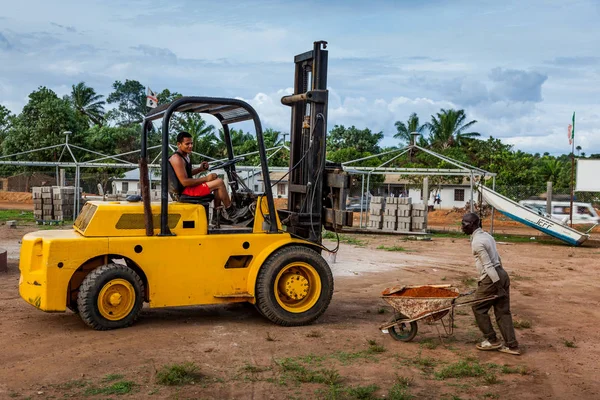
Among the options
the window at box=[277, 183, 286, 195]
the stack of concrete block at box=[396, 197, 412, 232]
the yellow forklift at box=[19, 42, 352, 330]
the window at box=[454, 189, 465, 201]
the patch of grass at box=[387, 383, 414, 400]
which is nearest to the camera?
the patch of grass at box=[387, 383, 414, 400]

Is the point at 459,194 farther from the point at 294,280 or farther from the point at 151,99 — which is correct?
the point at 294,280

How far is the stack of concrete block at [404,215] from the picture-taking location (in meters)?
26.2

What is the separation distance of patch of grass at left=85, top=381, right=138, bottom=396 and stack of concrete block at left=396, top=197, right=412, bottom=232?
20398 mm

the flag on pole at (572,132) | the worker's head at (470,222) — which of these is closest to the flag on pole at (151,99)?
the worker's head at (470,222)

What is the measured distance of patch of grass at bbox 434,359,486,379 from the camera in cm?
725

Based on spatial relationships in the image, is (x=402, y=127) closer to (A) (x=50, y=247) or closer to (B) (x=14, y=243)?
(B) (x=14, y=243)

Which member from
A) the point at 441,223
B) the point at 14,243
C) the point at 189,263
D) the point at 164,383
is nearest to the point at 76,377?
the point at 164,383

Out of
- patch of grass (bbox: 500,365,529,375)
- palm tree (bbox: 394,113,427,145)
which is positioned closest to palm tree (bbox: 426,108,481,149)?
palm tree (bbox: 394,113,427,145)

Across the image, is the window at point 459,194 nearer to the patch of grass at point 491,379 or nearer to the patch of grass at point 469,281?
the patch of grass at point 469,281

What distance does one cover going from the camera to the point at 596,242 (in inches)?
1038

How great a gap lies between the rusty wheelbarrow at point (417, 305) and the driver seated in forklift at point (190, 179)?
2.59m

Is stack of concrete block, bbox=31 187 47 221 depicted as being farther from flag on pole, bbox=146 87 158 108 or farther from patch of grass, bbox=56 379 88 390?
patch of grass, bbox=56 379 88 390

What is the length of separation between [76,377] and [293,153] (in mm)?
4741

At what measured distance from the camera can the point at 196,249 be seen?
9.02 m
